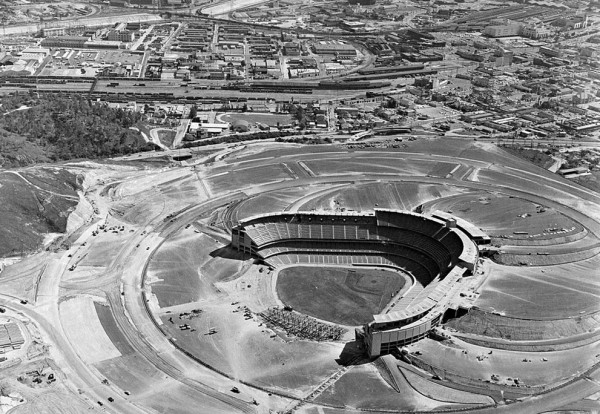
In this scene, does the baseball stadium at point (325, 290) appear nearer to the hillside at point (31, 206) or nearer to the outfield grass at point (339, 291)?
the outfield grass at point (339, 291)

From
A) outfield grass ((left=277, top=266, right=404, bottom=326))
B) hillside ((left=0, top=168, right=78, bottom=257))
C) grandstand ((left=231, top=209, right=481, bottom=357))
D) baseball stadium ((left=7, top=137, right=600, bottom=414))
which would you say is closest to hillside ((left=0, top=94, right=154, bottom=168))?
baseball stadium ((left=7, top=137, right=600, bottom=414))

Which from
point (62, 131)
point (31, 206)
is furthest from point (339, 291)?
point (62, 131)

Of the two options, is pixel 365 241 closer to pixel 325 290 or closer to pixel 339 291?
pixel 339 291

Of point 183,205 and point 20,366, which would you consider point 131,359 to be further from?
point 183,205

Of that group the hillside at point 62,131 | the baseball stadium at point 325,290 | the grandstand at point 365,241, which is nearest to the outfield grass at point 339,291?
the baseball stadium at point 325,290

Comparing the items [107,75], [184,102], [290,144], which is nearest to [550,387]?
[290,144]
